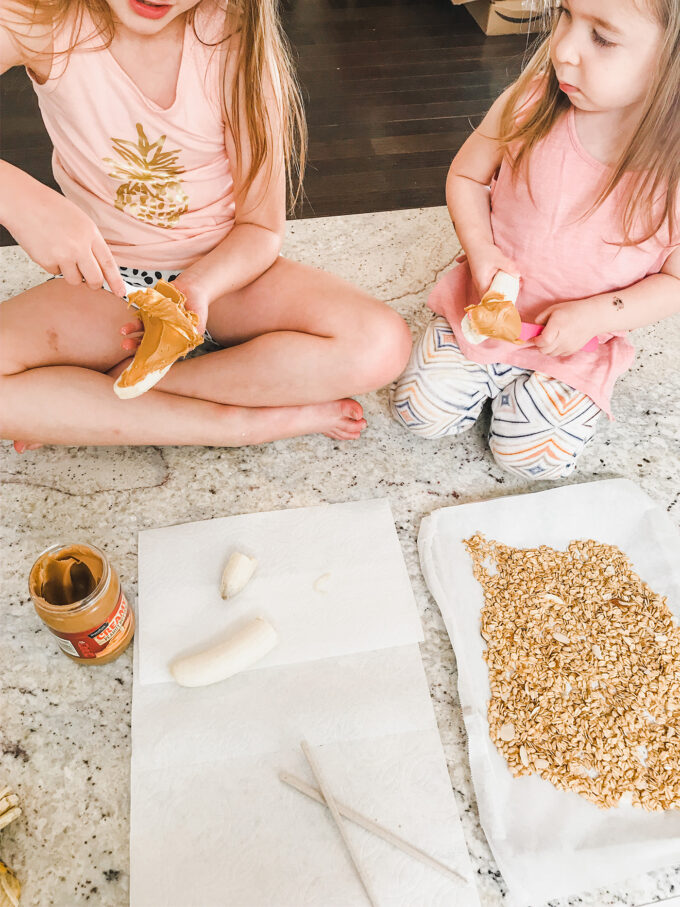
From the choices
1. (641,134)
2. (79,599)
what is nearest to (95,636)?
(79,599)

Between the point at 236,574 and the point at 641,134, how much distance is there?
2.35 feet

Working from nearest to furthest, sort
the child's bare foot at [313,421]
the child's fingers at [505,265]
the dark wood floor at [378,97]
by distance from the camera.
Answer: the child's fingers at [505,265] → the child's bare foot at [313,421] → the dark wood floor at [378,97]

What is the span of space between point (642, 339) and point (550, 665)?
0.67 m

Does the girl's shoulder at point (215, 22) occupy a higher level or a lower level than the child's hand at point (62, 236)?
higher

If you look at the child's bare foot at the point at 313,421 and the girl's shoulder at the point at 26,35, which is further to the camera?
the child's bare foot at the point at 313,421

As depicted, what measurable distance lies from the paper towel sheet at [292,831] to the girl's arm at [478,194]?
0.62 meters

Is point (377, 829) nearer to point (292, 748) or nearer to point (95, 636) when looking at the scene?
point (292, 748)

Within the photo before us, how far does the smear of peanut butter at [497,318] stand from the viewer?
849 mm

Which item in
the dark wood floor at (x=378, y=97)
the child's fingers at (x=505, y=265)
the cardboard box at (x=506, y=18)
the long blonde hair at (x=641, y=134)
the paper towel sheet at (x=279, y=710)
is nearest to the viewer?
the long blonde hair at (x=641, y=134)

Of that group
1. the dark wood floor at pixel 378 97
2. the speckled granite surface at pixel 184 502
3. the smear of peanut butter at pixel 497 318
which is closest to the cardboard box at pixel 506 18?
the dark wood floor at pixel 378 97

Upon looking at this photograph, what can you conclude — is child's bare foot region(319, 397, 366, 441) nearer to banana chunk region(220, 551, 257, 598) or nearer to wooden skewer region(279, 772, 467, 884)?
banana chunk region(220, 551, 257, 598)

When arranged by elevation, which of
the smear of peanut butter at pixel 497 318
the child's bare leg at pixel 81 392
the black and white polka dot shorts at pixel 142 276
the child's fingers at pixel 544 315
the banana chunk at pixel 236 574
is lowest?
the banana chunk at pixel 236 574

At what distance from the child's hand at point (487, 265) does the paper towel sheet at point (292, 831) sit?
1.92 ft

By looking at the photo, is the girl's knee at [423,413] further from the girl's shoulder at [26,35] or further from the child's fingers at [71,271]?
the girl's shoulder at [26,35]
